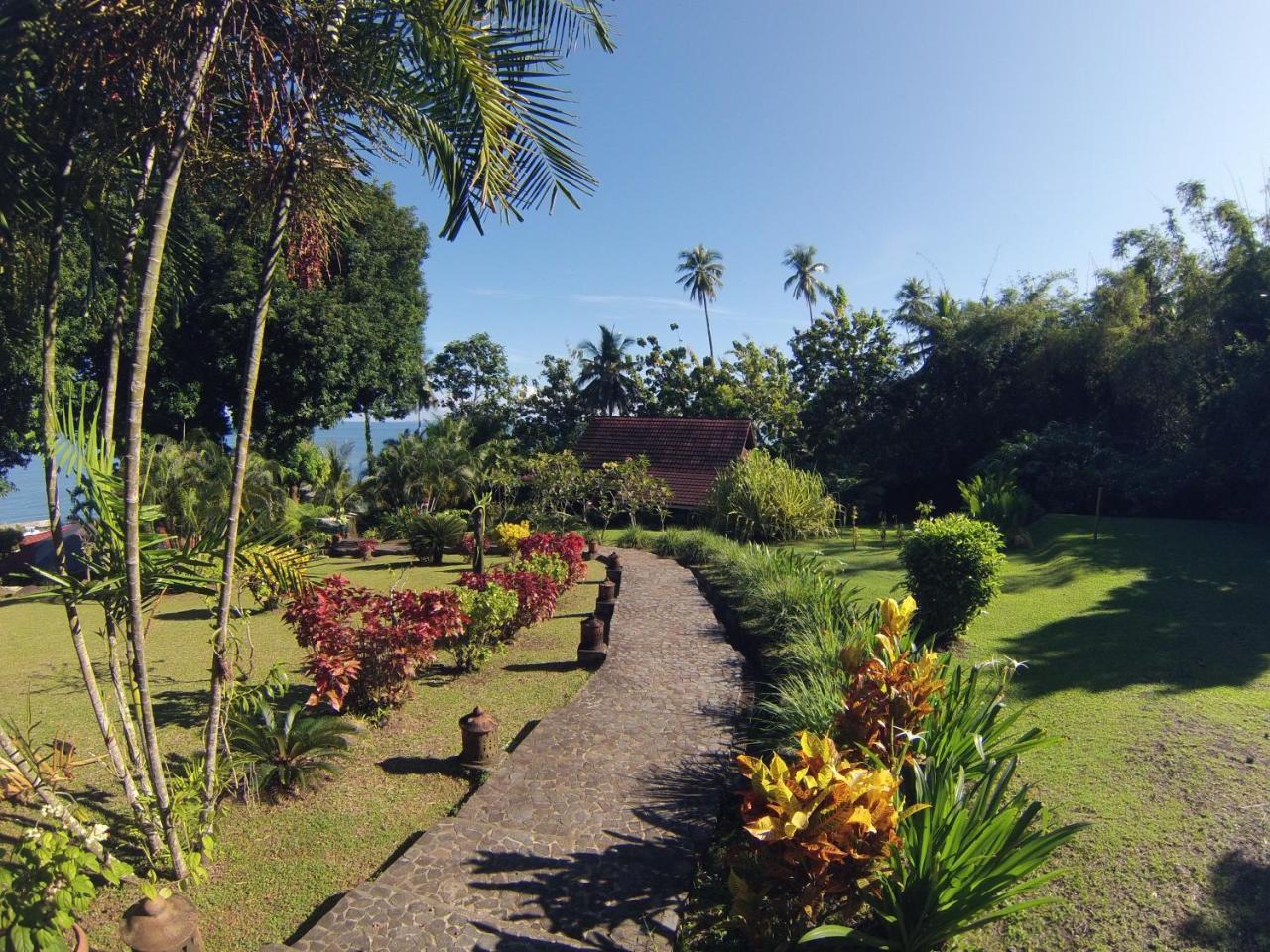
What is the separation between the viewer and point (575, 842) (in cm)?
432

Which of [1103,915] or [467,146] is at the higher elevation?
[467,146]

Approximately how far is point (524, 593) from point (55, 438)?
5.88m

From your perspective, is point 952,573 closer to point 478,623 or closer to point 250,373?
point 478,623

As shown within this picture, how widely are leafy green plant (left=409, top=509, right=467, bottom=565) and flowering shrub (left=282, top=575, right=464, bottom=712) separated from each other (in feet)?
29.3

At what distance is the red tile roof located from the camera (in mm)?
20359

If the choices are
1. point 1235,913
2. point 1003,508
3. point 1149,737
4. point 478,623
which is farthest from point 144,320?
point 1003,508

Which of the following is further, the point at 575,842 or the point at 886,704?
the point at 575,842

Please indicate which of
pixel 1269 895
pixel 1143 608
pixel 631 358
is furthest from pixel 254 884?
pixel 631 358

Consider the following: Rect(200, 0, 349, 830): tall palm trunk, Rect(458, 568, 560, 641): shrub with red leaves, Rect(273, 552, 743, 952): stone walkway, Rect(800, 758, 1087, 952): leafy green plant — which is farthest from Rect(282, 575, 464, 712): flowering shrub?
Rect(800, 758, 1087, 952): leafy green plant

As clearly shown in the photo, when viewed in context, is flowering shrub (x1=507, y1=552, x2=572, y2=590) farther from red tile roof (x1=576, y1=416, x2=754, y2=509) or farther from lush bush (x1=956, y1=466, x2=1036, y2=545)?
red tile roof (x1=576, y1=416, x2=754, y2=509)

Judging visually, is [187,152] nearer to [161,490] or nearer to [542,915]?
[542,915]

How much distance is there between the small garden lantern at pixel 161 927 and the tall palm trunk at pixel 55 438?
0.79 m

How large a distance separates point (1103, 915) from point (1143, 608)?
231 inches

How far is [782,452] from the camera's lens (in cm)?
2545
